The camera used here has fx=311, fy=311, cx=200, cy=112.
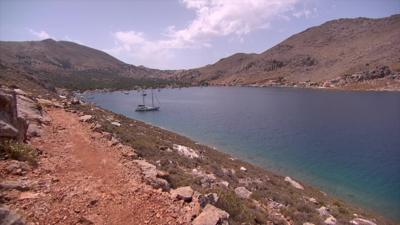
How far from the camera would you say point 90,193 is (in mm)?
9797

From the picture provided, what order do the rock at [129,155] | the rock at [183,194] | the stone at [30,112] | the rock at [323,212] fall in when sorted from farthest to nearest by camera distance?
the stone at [30,112] < the rock at [323,212] < the rock at [129,155] < the rock at [183,194]

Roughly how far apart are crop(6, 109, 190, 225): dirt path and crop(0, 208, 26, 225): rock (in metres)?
0.74

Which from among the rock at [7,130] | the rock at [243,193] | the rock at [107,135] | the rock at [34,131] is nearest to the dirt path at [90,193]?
the rock at [34,131]

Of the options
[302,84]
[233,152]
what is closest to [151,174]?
[233,152]

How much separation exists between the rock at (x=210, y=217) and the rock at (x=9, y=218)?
4427 mm

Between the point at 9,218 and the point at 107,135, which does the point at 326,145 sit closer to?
the point at 107,135

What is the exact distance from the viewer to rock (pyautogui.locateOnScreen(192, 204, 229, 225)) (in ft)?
29.3

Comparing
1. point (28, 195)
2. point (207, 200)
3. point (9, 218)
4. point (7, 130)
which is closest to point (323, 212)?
point (207, 200)

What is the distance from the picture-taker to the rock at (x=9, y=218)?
261 inches

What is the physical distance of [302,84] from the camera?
621 feet

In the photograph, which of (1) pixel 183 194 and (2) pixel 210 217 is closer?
(2) pixel 210 217

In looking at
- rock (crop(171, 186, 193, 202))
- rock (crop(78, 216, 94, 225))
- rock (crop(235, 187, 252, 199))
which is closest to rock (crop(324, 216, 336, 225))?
rock (crop(235, 187, 252, 199))

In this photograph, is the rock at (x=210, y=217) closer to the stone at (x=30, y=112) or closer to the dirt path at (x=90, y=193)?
the dirt path at (x=90, y=193)

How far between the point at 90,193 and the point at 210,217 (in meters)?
3.86
